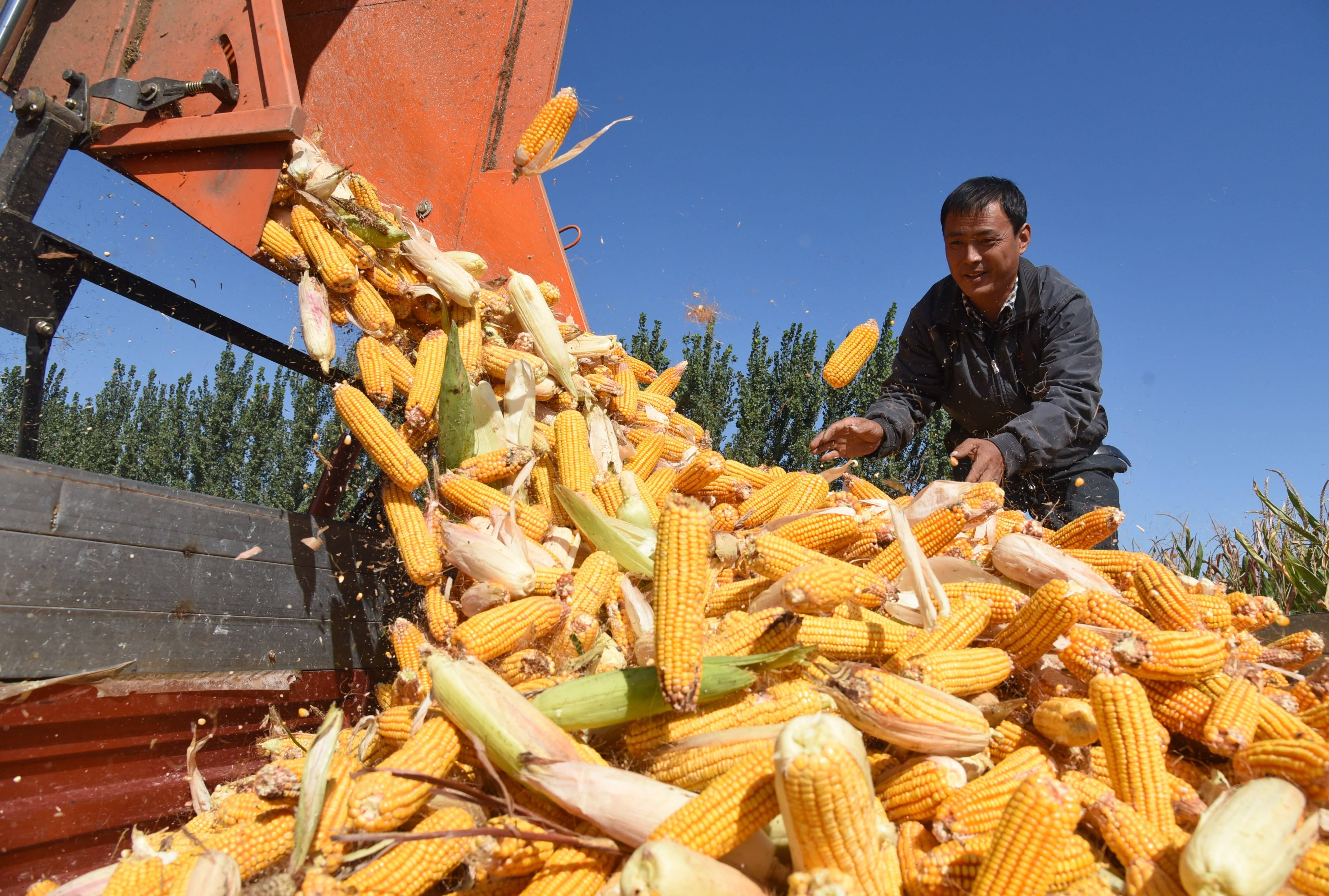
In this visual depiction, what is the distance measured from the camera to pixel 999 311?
197 inches

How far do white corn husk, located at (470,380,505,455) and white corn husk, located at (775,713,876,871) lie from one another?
2297mm

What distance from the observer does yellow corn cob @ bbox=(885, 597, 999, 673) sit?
2.12m

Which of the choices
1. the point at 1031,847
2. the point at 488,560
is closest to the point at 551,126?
the point at 488,560

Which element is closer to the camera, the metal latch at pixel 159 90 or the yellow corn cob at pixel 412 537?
the yellow corn cob at pixel 412 537

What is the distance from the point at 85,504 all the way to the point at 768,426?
1230cm

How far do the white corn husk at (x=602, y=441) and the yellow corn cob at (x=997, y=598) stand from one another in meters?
1.70

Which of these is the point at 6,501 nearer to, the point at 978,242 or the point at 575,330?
the point at 575,330

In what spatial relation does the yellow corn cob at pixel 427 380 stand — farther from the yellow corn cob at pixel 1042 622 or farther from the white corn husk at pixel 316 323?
the yellow corn cob at pixel 1042 622

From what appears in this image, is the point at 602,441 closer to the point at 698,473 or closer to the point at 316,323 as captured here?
the point at 698,473

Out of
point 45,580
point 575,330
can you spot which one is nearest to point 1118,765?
point 45,580

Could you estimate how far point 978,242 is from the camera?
4.68 metres

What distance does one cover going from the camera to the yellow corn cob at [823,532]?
2.81 metres

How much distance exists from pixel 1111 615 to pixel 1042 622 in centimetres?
29

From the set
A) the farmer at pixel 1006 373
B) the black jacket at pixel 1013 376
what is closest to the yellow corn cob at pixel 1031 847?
the farmer at pixel 1006 373
